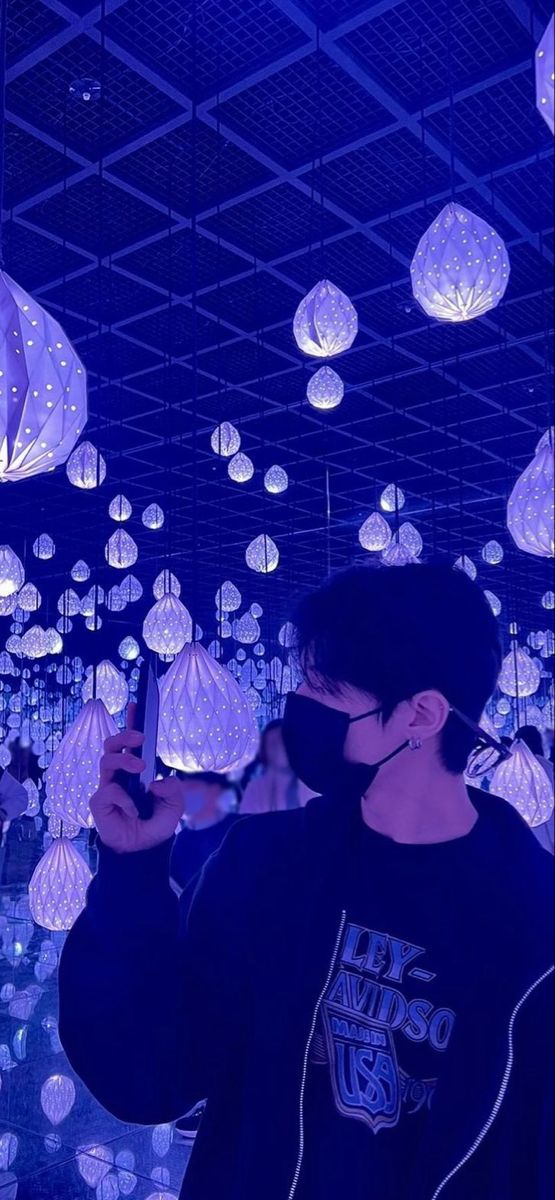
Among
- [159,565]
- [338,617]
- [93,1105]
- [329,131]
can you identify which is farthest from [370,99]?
[159,565]

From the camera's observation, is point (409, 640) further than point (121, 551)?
No

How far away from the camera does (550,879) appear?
51.1 inches

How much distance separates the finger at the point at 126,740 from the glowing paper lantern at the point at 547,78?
2.86 feet

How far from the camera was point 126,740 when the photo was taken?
47.1 inches

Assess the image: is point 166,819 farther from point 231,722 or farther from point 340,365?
point 340,365

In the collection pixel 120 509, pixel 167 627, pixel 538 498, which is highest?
pixel 120 509

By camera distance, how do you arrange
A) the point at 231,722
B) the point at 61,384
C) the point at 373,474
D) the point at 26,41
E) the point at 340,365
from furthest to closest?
1. the point at 373,474
2. the point at 340,365
3. the point at 26,41
4. the point at 231,722
5. the point at 61,384

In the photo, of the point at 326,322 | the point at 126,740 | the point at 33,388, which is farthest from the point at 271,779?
the point at 326,322

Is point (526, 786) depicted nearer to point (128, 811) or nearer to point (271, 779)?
point (128, 811)

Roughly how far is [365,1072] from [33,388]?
139 centimetres

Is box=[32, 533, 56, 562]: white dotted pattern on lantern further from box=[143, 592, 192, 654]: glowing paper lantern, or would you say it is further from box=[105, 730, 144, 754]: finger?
box=[105, 730, 144, 754]: finger

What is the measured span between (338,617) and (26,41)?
11.1ft

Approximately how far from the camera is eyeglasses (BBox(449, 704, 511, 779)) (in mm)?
1310

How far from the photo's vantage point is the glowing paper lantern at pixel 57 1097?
445cm
